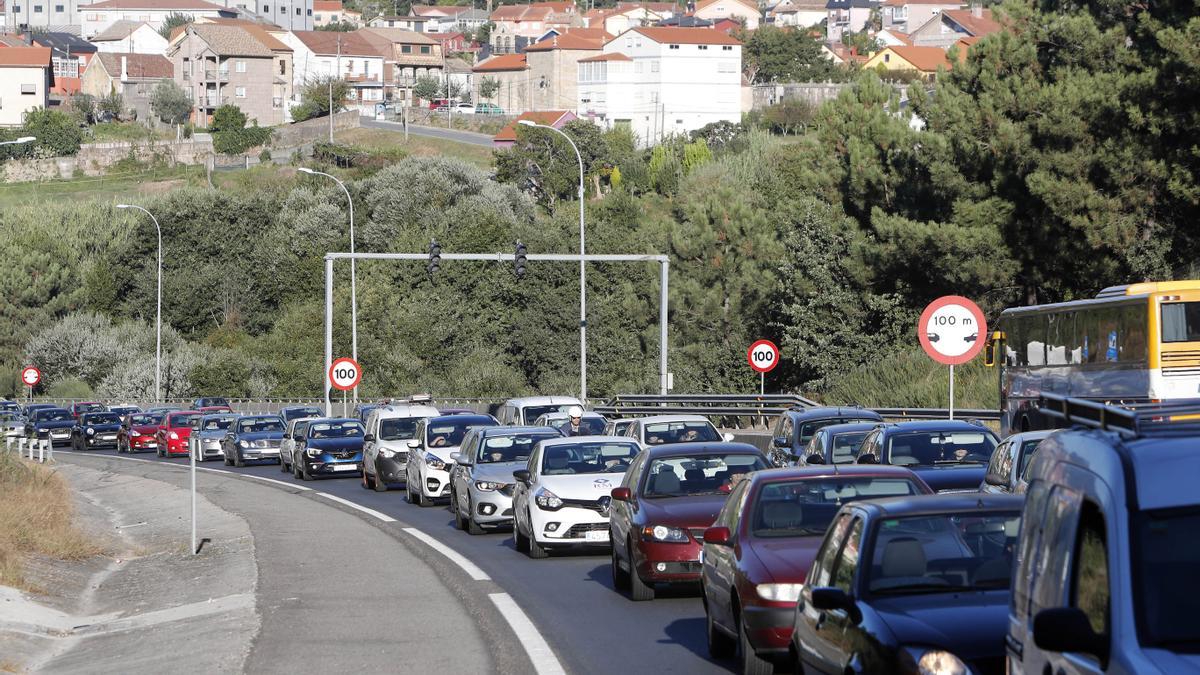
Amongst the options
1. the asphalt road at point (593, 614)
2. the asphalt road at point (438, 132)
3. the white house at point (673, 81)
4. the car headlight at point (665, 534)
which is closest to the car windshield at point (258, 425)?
the asphalt road at point (593, 614)

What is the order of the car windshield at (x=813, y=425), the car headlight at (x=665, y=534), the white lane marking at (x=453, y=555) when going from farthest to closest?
the car windshield at (x=813, y=425)
the white lane marking at (x=453, y=555)
the car headlight at (x=665, y=534)

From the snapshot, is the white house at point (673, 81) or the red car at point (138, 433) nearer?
the red car at point (138, 433)

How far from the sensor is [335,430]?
1677 inches

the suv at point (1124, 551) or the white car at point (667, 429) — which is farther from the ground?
the suv at point (1124, 551)

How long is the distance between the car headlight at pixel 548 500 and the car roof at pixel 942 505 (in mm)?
11030

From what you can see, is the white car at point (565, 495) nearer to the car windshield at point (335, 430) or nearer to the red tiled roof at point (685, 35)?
the car windshield at point (335, 430)

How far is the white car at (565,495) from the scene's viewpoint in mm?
20438

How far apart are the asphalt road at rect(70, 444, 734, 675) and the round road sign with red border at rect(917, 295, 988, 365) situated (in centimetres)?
558

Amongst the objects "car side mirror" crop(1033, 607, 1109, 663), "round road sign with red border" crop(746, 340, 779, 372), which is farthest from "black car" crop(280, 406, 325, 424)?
"car side mirror" crop(1033, 607, 1109, 663)

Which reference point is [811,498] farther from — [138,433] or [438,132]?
[438,132]

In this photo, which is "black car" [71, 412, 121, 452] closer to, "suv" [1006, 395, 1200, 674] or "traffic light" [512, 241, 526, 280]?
"traffic light" [512, 241, 526, 280]

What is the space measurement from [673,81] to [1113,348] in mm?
136946

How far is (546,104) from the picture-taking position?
605ft

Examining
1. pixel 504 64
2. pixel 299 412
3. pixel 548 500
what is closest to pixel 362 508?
pixel 548 500
